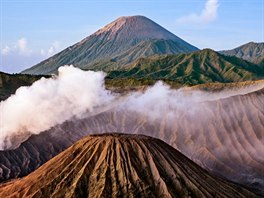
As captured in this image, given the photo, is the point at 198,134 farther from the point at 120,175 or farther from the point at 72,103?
the point at 120,175

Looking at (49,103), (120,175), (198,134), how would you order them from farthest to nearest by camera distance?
(49,103), (198,134), (120,175)

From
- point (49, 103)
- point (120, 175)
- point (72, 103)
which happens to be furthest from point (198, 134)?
point (120, 175)

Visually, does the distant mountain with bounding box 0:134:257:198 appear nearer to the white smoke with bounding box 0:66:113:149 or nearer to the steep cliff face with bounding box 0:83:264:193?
the steep cliff face with bounding box 0:83:264:193

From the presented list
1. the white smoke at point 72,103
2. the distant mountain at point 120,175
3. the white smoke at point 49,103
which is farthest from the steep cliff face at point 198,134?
the distant mountain at point 120,175

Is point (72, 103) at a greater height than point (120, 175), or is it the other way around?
point (72, 103)

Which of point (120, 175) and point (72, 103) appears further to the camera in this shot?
point (72, 103)

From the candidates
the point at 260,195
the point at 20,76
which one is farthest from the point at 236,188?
the point at 20,76
